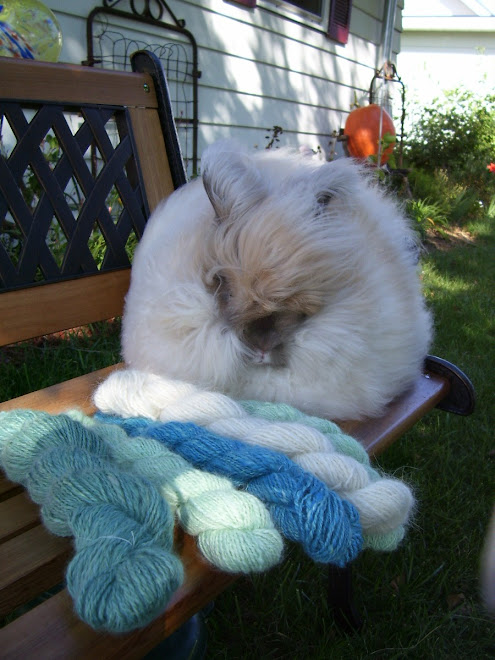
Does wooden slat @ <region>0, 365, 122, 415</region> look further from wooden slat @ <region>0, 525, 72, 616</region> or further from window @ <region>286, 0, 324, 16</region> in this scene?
window @ <region>286, 0, 324, 16</region>

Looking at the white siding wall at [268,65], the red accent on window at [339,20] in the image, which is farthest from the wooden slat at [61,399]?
the red accent on window at [339,20]

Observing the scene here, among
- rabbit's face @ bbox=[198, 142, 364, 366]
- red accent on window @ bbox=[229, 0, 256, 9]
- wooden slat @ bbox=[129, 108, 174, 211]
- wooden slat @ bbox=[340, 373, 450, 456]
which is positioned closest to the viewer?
rabbit's face @ bbox=[198, 142, 364, 366]

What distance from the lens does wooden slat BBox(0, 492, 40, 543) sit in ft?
2.88

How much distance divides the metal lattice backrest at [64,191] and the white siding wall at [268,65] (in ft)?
7.43

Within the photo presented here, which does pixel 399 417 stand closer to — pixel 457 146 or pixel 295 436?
pixel 295 436

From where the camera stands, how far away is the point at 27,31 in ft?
8.41

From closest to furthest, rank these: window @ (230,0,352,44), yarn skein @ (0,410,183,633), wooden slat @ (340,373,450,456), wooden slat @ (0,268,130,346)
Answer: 1. yarn skein @ (0,410,183,633)
2. wooden slat @ (340,373,450,456)
3. wooden slat @ (0,268,130,346)
4. window @ (230,0,352,44)

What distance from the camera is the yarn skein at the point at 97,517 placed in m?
0.60

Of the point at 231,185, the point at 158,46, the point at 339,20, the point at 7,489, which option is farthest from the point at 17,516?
the point at 339,20

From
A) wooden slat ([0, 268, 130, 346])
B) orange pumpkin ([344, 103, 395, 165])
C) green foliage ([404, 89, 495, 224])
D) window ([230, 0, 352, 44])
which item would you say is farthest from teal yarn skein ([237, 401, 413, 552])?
green foliage ([404, 89, 495, 224])

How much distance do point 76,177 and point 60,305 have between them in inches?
15.5

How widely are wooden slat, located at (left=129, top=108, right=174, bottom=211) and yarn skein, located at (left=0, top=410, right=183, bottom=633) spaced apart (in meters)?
1.08

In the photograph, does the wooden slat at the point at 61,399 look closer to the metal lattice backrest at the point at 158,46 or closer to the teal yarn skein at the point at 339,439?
the teal yarn skein at the point at 339,439

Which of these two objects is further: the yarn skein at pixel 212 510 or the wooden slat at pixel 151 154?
the wooden slat at pixel 151 154
